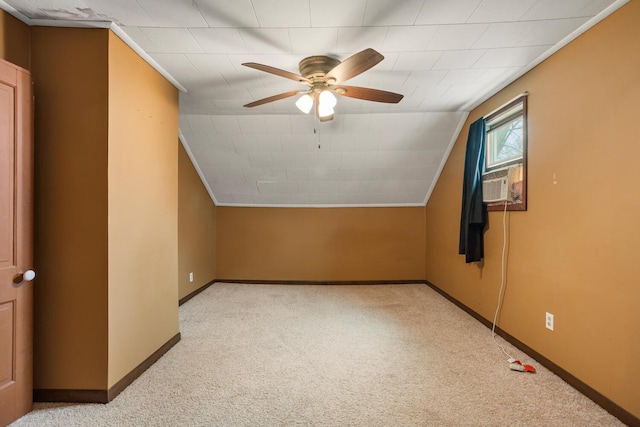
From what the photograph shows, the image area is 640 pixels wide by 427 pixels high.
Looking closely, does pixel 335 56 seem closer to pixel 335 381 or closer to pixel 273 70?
pixel 273 70

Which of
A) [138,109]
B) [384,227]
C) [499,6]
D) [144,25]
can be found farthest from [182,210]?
[499,6]

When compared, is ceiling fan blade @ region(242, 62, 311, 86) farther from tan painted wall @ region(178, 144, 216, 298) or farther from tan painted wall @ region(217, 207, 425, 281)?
tan painted wall @ region(217, 207, 425, 281)

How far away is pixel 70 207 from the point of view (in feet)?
5.88

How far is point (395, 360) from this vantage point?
2250 millimetres

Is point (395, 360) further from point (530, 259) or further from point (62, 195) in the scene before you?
point (62, 195)

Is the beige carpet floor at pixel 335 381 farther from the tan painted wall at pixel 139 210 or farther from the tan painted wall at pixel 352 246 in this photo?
the tan painted wall at pixel 352 246

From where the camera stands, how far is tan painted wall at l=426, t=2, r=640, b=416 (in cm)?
160

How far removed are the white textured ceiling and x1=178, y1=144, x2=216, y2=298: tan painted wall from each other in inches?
9.1

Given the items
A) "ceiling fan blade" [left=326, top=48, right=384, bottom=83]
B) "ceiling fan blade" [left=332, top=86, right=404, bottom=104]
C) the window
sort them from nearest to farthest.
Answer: "ceiling fan blade" [left=326, top=48, right=384, bottom=83]
"ceiling fan blade" [left=332, top=86, right=404, bottom=104]
the window

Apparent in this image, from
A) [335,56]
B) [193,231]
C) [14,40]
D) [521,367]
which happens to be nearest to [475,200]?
[521,367]

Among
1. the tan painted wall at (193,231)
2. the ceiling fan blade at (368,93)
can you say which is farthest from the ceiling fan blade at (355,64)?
the tan painted wall at (193,231)

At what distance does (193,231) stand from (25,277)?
92.0 inches

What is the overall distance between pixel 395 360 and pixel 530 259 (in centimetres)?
134

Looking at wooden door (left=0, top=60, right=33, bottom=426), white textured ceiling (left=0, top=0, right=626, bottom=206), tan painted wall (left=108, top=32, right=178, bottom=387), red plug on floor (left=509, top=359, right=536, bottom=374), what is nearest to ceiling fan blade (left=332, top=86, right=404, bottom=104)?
white textured ceiling (left=0, top=0, right=626, bottom=206)
